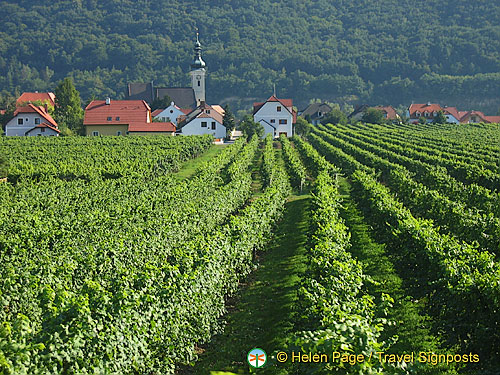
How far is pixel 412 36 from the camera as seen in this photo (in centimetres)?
17675

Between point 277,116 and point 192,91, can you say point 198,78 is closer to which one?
point 192,91

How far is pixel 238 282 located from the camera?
1556 cm

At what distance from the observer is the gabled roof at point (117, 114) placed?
67.6m

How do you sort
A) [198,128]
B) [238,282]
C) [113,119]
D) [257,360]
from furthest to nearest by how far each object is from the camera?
[198,128], [113,119], [238,282], [257,360]

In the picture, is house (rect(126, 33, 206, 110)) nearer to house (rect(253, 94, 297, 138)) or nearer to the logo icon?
house (rect(253, 94, 297, 138))

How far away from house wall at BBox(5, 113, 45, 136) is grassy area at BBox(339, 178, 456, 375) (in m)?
61.2

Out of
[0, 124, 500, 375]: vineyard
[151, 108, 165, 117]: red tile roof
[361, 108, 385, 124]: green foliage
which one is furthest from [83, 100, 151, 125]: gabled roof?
[0, 124, 500, 375]: vineyard

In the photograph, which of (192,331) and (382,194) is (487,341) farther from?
(382,194)

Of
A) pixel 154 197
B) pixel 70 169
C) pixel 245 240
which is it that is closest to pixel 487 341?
pixel 245 240

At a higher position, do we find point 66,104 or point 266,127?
point 66,104

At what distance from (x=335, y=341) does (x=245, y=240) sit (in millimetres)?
8178

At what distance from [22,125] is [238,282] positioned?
65.1m

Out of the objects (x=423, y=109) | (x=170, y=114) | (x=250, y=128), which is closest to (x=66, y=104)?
(x=170, y=114)

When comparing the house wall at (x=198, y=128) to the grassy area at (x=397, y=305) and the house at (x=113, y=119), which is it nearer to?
the house at (x=113, y=119)
